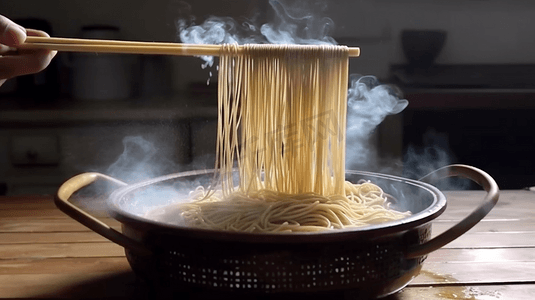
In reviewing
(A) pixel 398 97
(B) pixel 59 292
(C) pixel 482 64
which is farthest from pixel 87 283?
(C) pixel 482 64

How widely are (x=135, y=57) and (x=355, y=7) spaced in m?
1.36

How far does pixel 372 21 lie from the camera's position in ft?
A: 9.89

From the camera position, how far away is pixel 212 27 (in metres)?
3.07

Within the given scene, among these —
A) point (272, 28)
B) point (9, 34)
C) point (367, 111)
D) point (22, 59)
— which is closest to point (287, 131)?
point (9, 34)

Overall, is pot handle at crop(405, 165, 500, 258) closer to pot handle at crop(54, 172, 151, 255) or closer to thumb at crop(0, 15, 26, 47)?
pot handle at crop(54, 172, 151, 255)

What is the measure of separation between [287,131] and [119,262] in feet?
2.17

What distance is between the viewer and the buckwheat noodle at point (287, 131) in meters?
1.55

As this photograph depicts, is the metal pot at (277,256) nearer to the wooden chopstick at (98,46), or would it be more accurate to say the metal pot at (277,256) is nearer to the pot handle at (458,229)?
the pot handle at (458,229)

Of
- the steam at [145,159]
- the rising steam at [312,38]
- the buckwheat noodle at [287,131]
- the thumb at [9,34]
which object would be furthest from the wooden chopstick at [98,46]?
the steam at [145,159]

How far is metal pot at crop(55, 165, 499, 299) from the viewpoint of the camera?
101 centimetres

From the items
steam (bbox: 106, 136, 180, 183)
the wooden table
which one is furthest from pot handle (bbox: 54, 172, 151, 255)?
steam (bbox: 106, 136, 180, 183)

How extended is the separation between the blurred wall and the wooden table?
1.26 metres

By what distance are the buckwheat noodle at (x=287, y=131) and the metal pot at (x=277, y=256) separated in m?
0.34

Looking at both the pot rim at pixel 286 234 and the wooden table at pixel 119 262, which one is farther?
the wooden table at pixel 119 262
